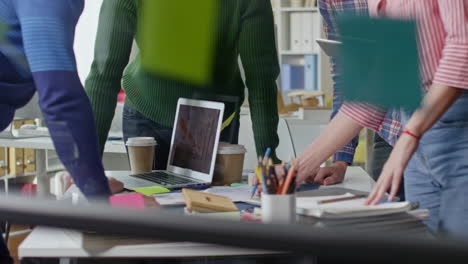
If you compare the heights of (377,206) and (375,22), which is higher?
(375,22)

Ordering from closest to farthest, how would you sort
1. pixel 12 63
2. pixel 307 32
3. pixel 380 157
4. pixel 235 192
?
1. pixel 12 63
2. pixel 380 157
3. pixel 307 32
4. pixel 235 192

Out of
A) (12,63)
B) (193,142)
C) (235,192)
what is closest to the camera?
(12,63)

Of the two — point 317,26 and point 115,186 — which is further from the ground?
point 317,26

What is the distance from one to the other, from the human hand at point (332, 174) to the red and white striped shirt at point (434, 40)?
0.38 meters

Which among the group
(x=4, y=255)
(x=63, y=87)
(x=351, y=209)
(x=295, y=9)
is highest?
(x=295, y=9)

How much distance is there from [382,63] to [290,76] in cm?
45

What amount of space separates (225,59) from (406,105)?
0.24 m

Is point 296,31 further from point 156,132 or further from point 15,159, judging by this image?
point 15,159

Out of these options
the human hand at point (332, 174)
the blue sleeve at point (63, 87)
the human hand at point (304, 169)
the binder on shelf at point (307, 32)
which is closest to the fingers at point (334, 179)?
the human hand at point (332, 174)

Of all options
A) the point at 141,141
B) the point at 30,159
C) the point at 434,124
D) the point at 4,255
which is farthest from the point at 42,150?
the point at 434,124

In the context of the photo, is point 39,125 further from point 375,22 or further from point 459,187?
point 459,187

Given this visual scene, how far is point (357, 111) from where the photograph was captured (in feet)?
1.43

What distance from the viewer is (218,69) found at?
1.86 feet

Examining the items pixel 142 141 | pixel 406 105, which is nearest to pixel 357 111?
pixel 406 105
